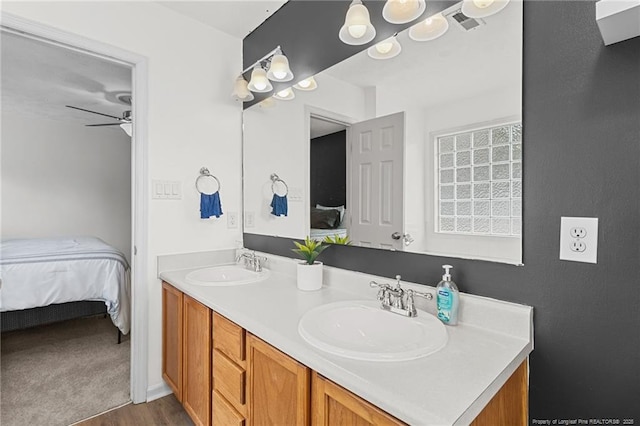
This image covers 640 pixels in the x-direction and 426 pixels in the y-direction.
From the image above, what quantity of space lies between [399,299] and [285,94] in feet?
4.62

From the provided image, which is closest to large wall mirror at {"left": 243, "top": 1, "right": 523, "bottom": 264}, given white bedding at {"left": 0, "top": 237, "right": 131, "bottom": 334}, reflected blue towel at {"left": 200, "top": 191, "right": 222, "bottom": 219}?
reflected blue towel at {"left": 200, "top": 191, "right": 222, "bottom": 219}

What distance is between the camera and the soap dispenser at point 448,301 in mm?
1084

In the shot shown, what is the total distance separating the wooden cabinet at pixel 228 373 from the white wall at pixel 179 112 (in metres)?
0.79

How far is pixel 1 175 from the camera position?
4039 mm

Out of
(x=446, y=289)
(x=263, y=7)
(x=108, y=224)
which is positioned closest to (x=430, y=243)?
(x=446, y=289)

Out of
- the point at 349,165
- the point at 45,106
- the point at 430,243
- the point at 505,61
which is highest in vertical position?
the point at 45,106

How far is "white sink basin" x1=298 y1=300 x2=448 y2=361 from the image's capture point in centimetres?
87

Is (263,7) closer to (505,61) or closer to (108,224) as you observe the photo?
(505,61)

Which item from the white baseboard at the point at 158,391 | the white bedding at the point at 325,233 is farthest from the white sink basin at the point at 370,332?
the white baseboard at the point at 158,391

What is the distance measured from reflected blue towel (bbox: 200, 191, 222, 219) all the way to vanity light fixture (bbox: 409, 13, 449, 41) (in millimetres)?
1496

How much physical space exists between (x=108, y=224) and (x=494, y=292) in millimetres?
5157

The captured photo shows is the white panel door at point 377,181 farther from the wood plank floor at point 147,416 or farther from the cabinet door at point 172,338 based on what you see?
the wood plank floor at point 147,416

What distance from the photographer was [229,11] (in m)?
2.03

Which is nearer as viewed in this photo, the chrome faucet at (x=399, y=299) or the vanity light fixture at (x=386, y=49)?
the chrome faucet at (x=399, y=299)
